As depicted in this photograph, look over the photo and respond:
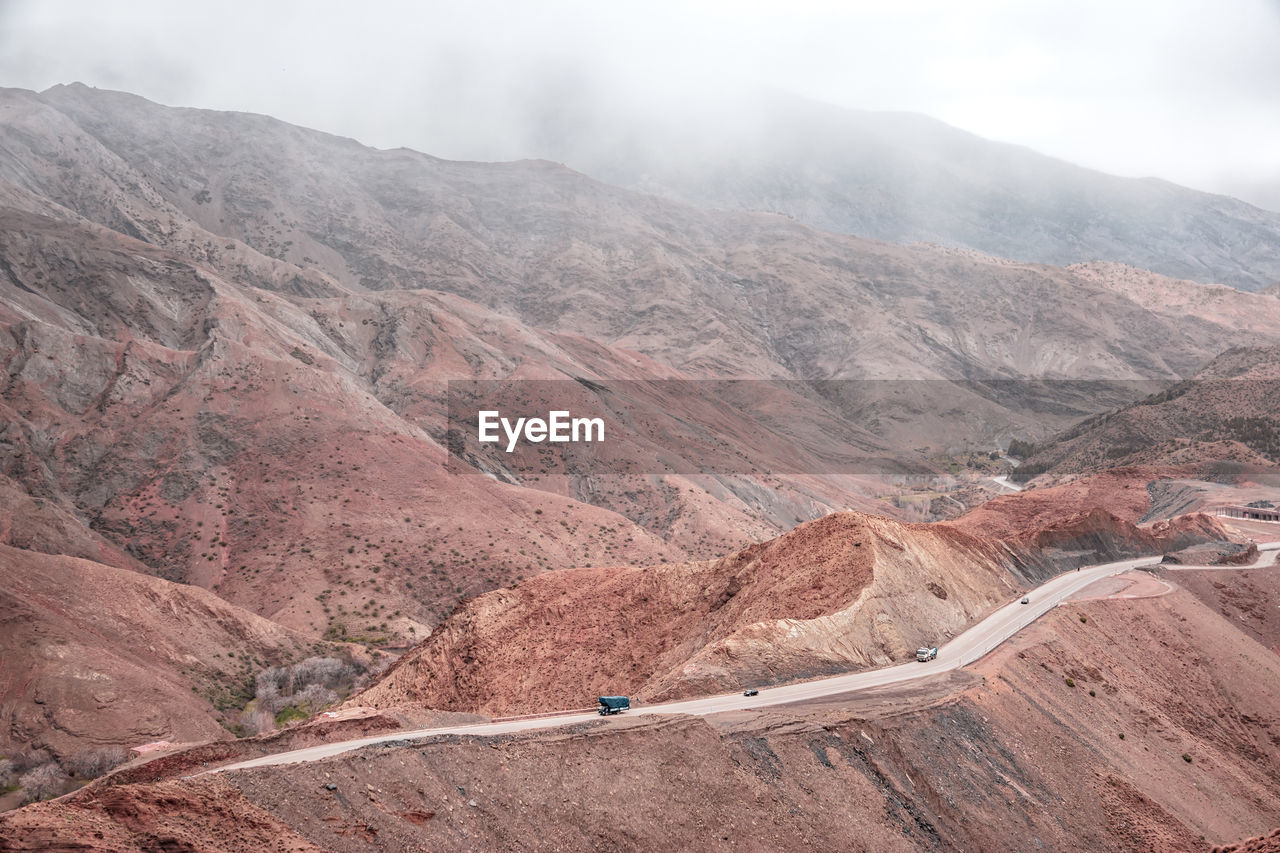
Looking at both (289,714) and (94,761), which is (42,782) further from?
(289,714)

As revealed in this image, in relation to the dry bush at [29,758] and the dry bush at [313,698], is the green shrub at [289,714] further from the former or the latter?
the dry bush at [29,758]

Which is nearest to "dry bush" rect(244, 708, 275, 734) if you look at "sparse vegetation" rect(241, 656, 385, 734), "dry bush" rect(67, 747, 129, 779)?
"sparse vegetation" rect(241, 656, 385, 734)

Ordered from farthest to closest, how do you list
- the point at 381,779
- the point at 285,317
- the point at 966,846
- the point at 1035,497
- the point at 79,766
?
1. the point at 285,317
2. the point at 1035,497
3. the point at 79,766
4. the point at 966,846
5. the point at 381,779

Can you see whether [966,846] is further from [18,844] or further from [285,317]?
[285,317]

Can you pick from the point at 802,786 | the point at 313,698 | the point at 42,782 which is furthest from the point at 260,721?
the point at 802,786

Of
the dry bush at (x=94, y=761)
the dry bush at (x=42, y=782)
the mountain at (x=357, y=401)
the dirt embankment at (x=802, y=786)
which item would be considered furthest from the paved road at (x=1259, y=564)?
the dry bush at (x=42, y=782)

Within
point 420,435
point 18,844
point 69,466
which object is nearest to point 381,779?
point 18,844

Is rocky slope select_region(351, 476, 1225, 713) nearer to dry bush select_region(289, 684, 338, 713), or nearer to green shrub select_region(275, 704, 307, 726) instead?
dry bush select_region(289, 684, 338, 713)
